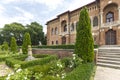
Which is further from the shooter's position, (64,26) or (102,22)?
(64,26)

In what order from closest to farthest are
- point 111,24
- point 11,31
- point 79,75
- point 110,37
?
1. point 79,75
2. point 111,24
3. point 110,37
4. point 11,31

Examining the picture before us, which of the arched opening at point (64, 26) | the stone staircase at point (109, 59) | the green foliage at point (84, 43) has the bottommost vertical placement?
the stone staircase at point (109, 59)

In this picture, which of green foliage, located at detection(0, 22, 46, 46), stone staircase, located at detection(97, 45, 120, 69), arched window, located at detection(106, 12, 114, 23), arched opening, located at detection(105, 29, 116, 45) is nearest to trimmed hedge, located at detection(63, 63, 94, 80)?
stone staircase, located at detection(97, 45, 120, 69)

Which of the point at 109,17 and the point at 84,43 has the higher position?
the point at 109,17

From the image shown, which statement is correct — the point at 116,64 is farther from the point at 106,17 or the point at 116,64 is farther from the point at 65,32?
the point at 65,32

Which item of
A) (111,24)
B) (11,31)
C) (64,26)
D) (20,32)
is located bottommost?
(111,24)

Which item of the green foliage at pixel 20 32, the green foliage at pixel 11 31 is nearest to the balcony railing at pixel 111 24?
the green foliage at pixel 20 32

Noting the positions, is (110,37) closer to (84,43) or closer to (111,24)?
(111,24)

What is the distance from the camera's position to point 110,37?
21.8 metres

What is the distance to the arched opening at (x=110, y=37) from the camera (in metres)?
21.3

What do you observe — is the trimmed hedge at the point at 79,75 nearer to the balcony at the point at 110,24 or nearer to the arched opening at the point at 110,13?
the balcony at the point at 110,24

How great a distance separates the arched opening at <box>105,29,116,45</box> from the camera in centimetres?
2135

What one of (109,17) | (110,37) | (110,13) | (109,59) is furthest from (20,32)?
(109,59)

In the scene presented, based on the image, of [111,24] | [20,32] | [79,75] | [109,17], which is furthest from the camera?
[20,32]
